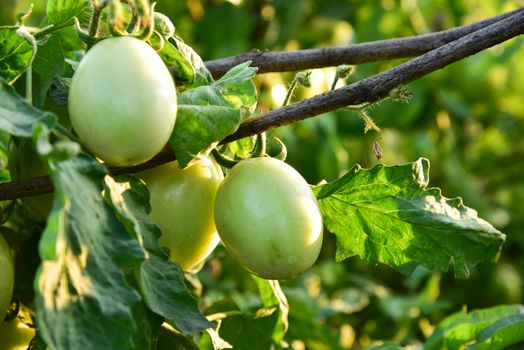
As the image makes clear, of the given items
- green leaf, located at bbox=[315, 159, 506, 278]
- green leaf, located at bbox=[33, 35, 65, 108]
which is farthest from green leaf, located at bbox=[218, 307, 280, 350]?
green leaf, located at bbox=[33, 35, 65, 108]

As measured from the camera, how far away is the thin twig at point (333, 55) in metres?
0.73

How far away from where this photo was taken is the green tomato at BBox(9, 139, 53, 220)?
587mm

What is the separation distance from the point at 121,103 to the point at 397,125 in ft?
3.73

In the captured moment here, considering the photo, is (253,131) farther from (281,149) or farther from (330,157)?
(330,157)

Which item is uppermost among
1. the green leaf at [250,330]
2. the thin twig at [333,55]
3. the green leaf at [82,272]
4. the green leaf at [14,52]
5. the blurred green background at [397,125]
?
the green leaf at [14,52]

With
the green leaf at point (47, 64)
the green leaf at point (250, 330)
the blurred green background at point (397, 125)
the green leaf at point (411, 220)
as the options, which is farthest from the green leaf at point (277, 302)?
the blurred green background at point (397, 125)

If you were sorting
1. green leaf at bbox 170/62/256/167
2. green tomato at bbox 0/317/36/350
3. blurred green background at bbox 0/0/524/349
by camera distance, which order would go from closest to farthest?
green leaf at bbox 170/62/256/167
green tomato at bbox 0/317/36/350
blurred green background at bbox 0/0/524/349

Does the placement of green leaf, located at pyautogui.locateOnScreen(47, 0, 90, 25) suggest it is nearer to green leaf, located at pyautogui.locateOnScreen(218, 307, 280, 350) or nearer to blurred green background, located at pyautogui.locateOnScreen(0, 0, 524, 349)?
green leaf, located at pyautogui.locateOnScreen(218, 307, 280, 350)

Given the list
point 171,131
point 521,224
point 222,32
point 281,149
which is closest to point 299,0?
point 222,32

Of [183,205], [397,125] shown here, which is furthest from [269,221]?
[397,125]

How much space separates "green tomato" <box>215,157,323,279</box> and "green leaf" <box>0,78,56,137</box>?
0.13 meters

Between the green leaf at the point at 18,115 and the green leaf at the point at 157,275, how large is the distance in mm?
55

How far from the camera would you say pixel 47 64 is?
57cm

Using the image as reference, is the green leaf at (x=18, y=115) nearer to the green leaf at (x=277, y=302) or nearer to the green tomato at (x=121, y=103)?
the green tomato at (x=121, y=103)
